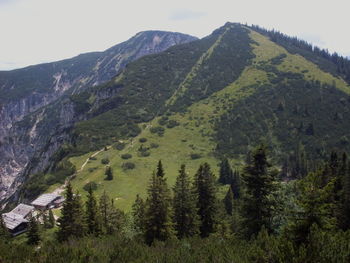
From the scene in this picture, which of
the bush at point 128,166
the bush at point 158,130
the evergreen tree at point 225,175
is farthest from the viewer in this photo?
the bush at point 158,130

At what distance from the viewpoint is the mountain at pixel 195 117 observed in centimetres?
10200

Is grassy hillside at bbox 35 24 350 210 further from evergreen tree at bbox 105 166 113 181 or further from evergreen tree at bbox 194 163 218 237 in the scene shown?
evergreen tree at bbox 194 163 218 237

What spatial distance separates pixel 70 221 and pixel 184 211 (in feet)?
53.0

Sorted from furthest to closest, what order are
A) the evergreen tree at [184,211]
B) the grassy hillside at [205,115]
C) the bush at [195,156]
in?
the bush at [195,156], the grassy hillside at [205,115], the evergreen tree at [184,211]

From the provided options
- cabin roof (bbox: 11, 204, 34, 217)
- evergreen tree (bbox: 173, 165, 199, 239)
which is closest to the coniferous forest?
evergreen tree (bbox: 173, 165, 199, 239)

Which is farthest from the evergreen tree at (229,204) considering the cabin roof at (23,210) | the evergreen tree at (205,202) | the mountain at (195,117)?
the cabin roof at (23,210)

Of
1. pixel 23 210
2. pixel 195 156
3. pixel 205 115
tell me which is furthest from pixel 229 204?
pixel 205 115

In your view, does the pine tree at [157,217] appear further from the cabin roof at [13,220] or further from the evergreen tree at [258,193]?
the cabin roof at [13,220]

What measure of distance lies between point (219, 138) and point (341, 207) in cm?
8769

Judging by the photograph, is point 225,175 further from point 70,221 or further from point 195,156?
point 70,221

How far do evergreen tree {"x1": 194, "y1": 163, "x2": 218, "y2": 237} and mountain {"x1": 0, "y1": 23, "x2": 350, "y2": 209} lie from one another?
3776 cm

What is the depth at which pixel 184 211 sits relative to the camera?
118 ft

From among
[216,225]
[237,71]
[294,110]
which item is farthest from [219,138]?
[216,225]

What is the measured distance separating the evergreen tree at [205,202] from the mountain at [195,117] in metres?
37.8
